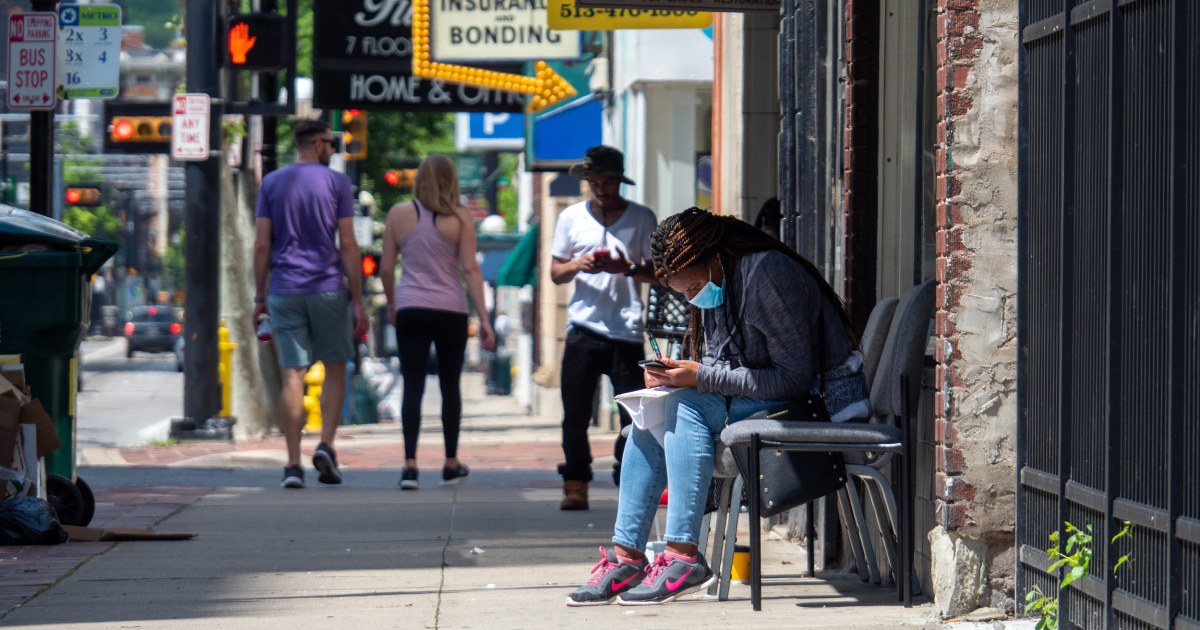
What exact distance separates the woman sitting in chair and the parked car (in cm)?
5516

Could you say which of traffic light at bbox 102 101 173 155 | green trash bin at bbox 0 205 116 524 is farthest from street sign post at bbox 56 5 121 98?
traffic light at bbox 102 101 173 155

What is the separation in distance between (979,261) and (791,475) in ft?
2.89

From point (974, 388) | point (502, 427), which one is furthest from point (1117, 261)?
point (502, 427)

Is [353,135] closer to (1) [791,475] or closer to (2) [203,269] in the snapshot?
(2) [203,269]

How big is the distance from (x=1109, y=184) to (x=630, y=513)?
209cm

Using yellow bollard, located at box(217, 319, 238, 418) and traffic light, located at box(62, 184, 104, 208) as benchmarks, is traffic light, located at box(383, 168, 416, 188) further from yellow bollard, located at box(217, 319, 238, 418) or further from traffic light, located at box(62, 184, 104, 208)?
yellow bollard, located at box(217, 319, 238, 418)

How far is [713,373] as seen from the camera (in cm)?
555

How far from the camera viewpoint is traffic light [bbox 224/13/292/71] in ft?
47.3

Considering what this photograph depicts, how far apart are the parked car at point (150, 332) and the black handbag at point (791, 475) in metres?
55.5

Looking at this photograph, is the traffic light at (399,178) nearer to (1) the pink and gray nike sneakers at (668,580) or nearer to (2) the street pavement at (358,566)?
(2) the street pavement at (358,566)

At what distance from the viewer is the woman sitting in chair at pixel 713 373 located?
219 inches

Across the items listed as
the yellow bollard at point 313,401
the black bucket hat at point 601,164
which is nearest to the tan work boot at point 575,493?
the black bucket hat at point 601,164

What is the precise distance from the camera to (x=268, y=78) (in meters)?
16.0

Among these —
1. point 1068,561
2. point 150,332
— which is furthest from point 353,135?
point 150,332
